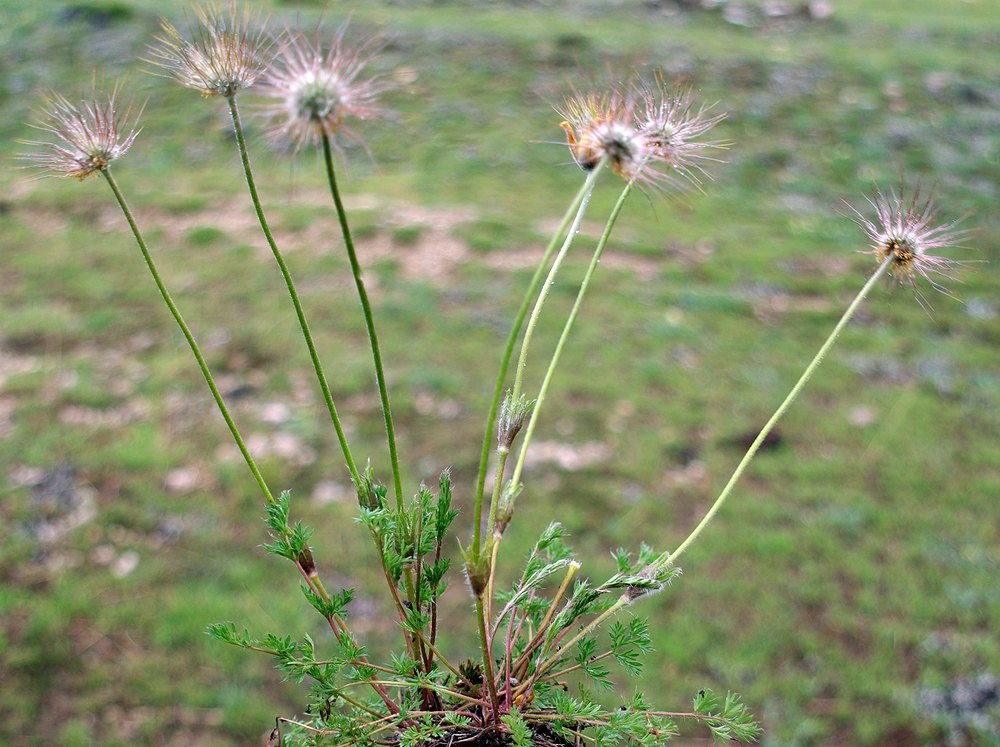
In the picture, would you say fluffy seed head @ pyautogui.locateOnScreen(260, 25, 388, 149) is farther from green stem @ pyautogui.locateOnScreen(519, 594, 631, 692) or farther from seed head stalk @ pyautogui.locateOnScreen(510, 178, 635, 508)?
green stem @ pyautogui.locateOnScreen(519, 594, 631, 692)

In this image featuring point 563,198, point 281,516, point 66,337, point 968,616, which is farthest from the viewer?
point 563,198

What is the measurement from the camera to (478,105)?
8422 millimetres

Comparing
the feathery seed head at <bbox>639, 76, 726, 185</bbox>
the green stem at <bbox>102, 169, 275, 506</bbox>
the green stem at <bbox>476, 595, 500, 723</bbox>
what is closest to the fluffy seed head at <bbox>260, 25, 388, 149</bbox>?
the green stem at <bbox>102, 169, 275, 506</bbox>

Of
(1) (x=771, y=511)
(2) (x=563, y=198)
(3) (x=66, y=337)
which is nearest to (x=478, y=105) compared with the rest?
(2) (x=563, y=198)

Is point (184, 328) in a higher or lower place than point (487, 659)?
higher

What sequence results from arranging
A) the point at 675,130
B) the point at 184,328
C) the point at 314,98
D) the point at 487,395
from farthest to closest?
the point at 487,395
the point at 675,130
the point at 184,328
the point at 314,98

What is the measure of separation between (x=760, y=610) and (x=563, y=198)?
439cm

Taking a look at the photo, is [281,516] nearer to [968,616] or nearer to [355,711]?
[355,711]

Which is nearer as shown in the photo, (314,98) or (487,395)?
(314,98)

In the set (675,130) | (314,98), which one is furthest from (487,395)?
(314,98)

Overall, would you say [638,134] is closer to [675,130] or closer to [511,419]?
[675,130]

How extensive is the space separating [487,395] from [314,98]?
4167 millimetres

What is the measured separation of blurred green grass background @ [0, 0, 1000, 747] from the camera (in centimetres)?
347

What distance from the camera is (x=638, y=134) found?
3.17ft
